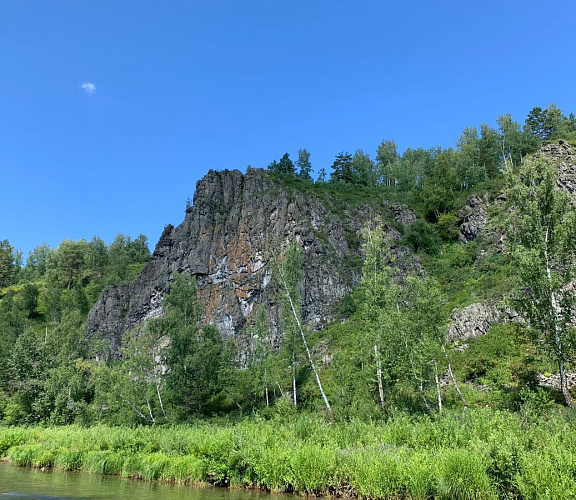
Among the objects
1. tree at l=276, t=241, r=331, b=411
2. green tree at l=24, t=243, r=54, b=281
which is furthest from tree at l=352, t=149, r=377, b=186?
green tree at l=24, t=243, r=54, b=281

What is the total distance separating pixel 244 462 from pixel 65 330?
192 feet

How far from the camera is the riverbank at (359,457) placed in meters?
13.4

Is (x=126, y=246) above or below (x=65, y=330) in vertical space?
above

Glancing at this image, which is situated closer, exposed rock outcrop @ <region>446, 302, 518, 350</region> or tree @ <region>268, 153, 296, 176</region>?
exposed rock outcrop @ <region>446, 302, 518, 350</region>

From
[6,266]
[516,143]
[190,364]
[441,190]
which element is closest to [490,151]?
[516,143]

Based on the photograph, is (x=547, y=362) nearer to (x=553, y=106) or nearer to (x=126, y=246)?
(x=553, y=106)

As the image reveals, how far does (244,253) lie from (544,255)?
4660 cm

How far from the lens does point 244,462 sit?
20.7m

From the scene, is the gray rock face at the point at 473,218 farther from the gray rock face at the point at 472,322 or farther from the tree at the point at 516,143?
the gray rock face at the point at 472,322

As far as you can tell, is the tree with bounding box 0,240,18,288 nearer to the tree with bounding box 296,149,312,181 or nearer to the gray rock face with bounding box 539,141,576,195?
the tree with bounding box 296,149,312,181

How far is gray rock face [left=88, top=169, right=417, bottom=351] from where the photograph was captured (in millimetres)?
62562

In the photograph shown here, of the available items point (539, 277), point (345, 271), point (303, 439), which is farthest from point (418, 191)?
point (303, 439)

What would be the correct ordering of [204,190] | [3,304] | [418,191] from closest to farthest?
[204,190] → [418,191] → [3,304]

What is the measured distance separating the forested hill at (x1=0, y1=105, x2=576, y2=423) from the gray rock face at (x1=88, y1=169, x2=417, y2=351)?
294 millimetres
